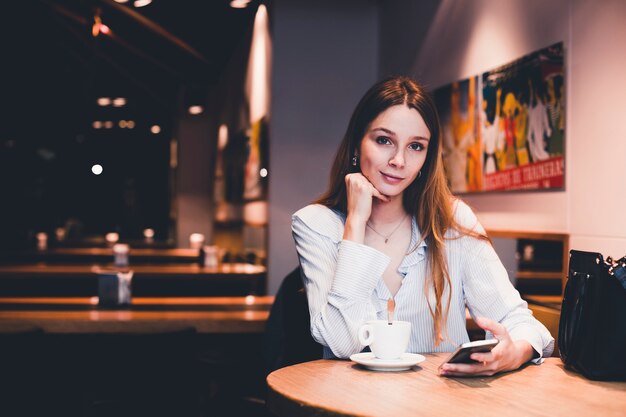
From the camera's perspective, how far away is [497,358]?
1688 millimetres

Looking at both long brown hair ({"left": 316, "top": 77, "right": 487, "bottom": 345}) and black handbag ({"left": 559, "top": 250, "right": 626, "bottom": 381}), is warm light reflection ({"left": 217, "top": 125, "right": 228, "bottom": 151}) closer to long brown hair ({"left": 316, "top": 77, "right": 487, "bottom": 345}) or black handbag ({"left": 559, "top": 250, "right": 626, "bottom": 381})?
long brown hair ({"left": 316, "top": 77, "right": 487, "bottom": 345})

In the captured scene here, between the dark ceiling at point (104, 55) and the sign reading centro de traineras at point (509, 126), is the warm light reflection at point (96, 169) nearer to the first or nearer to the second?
the dark ceiling at point (104, 55)

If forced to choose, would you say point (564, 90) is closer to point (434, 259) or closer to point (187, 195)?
point (434, 259)

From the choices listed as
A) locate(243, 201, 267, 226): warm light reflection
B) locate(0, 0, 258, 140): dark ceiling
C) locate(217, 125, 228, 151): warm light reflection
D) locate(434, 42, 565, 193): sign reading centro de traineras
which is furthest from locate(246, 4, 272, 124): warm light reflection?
locate(217, 125, 228, 151): warm light reflection

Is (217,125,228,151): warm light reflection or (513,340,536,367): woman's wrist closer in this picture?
(513,340,536,367): woman's wrist

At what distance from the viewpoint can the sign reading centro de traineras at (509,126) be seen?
337 centimetres

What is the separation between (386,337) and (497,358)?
0.24 meters

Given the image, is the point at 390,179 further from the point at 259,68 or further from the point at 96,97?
the point at 96,97

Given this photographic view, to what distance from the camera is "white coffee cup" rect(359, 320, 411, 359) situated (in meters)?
1.72

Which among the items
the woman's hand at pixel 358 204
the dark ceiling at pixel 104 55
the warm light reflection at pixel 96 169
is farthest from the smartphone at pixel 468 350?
the warm light reflection at pixel 96 169

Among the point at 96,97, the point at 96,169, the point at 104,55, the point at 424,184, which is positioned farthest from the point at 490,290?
the point at 96,169

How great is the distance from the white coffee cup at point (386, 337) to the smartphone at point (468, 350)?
4.9 inches

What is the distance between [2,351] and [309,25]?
12.1 feet

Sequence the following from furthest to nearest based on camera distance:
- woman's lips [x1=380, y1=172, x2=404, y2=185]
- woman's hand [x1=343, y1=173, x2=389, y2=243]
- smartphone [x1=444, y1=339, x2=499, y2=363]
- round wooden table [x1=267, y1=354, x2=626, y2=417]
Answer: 1. woman's lips [x1=380, y1=172, x2=404, y2=185]
2. woman's hand [x1=343, y1=173, x2=389, y2=243]
3. smartphone [x1=444, y1=339, x2=499, y2=363]
4. round wooden table [x1=267, y1=354, x2=626, y2=417]
